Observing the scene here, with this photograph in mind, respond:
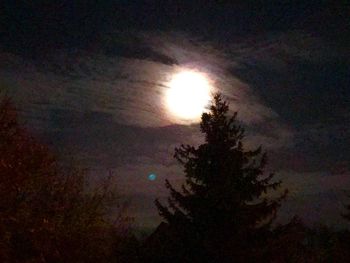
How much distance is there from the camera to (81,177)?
2286 centimetres

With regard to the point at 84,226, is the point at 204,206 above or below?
above

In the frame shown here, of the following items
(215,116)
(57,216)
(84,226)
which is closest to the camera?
(57,216)

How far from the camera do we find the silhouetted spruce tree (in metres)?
23.7

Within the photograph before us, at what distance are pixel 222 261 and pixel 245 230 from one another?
151 centimetres

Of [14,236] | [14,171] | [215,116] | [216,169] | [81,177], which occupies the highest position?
[215,116]

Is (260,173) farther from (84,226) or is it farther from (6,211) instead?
(6,211)

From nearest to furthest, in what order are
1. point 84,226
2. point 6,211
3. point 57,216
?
point 6,211 → point 57,216 → point 84,226

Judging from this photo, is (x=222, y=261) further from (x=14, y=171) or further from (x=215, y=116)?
(x=14, y=171)

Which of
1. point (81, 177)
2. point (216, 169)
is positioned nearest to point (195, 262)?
point (216, 169)

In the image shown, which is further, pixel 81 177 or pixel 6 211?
pixel 81 177

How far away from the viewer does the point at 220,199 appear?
23672mm

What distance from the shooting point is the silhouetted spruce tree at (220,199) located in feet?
77.8

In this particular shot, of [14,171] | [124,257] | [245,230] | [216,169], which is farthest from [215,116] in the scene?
[14,171]

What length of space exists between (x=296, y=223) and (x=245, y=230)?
8.84 ft
